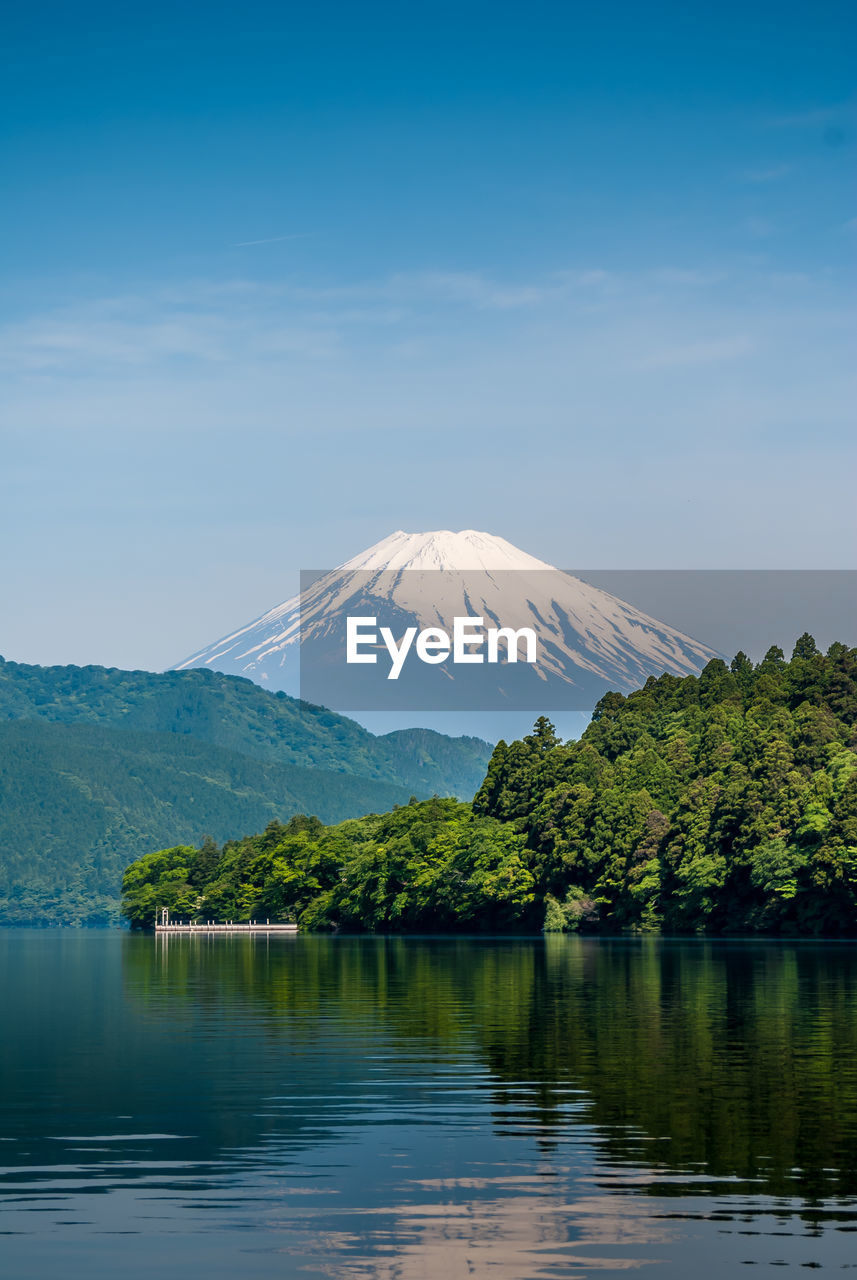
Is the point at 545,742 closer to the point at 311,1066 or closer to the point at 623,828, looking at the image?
the point at 623,828

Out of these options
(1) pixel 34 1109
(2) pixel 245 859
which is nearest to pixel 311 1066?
(1) pixel 34 1109

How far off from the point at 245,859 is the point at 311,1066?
554 ft

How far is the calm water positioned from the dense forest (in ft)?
206

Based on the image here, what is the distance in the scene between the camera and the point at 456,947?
319ft

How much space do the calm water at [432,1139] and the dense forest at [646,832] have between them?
62.9 metres

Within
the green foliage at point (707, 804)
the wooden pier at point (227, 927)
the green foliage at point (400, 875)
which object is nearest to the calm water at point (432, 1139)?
the green foliage at point (707, 804)

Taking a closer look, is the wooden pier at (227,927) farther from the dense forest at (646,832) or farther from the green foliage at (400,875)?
the dense forest at (646,832)

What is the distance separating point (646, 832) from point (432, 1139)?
4005 inches

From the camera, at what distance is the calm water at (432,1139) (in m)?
15.5

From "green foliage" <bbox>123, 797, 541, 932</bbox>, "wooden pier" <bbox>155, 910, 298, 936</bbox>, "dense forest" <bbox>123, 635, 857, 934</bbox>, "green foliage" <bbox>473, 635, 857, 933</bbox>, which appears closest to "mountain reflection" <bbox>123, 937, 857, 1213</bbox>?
"green foliage" <bbox>473, 635, 857, 933</bbox>

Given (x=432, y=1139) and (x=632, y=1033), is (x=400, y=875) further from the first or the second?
(x=432, y=1139)

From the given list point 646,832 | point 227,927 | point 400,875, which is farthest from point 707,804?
point 227,927

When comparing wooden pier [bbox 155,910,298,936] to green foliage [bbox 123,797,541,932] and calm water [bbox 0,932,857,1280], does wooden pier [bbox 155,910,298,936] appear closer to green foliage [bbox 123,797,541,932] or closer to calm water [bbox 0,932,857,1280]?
green foliage [bbox 123,797,541,932]

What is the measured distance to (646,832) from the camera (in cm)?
12144
